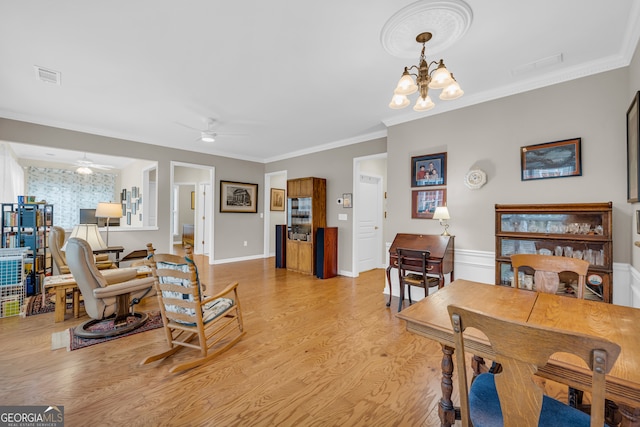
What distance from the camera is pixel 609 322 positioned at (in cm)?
130

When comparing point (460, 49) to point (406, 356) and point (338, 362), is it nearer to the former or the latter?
point (406, 356)

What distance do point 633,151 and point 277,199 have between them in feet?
22.0

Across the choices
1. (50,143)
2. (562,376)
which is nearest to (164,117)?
(50,143)

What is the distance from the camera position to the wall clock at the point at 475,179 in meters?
3.20

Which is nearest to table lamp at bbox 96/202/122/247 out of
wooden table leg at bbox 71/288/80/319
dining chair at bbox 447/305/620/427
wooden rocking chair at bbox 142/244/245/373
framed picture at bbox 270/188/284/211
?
wooden table leg at bbox 71/288/80/319

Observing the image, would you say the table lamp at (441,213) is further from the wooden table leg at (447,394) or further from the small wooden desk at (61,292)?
the small wooden desk at (61,292)

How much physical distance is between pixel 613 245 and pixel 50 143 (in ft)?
24.2

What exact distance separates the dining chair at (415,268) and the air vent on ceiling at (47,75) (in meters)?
4.29

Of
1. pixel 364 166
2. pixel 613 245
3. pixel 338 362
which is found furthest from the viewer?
pixel 364 166

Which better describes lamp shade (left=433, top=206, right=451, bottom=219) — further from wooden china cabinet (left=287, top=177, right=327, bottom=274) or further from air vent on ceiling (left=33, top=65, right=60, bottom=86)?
air vent on ceiling (left=33, top=65, right=60, bottom=86)

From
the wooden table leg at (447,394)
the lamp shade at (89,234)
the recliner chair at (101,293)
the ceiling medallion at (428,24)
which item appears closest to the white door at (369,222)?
the ceiling medallion at (428,24)

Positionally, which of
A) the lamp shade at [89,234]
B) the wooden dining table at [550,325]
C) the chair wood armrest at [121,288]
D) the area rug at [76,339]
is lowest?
the area rug at [76,339]

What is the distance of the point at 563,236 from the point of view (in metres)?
2.61

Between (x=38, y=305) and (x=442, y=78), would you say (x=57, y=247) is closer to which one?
(x=38, y=305)
